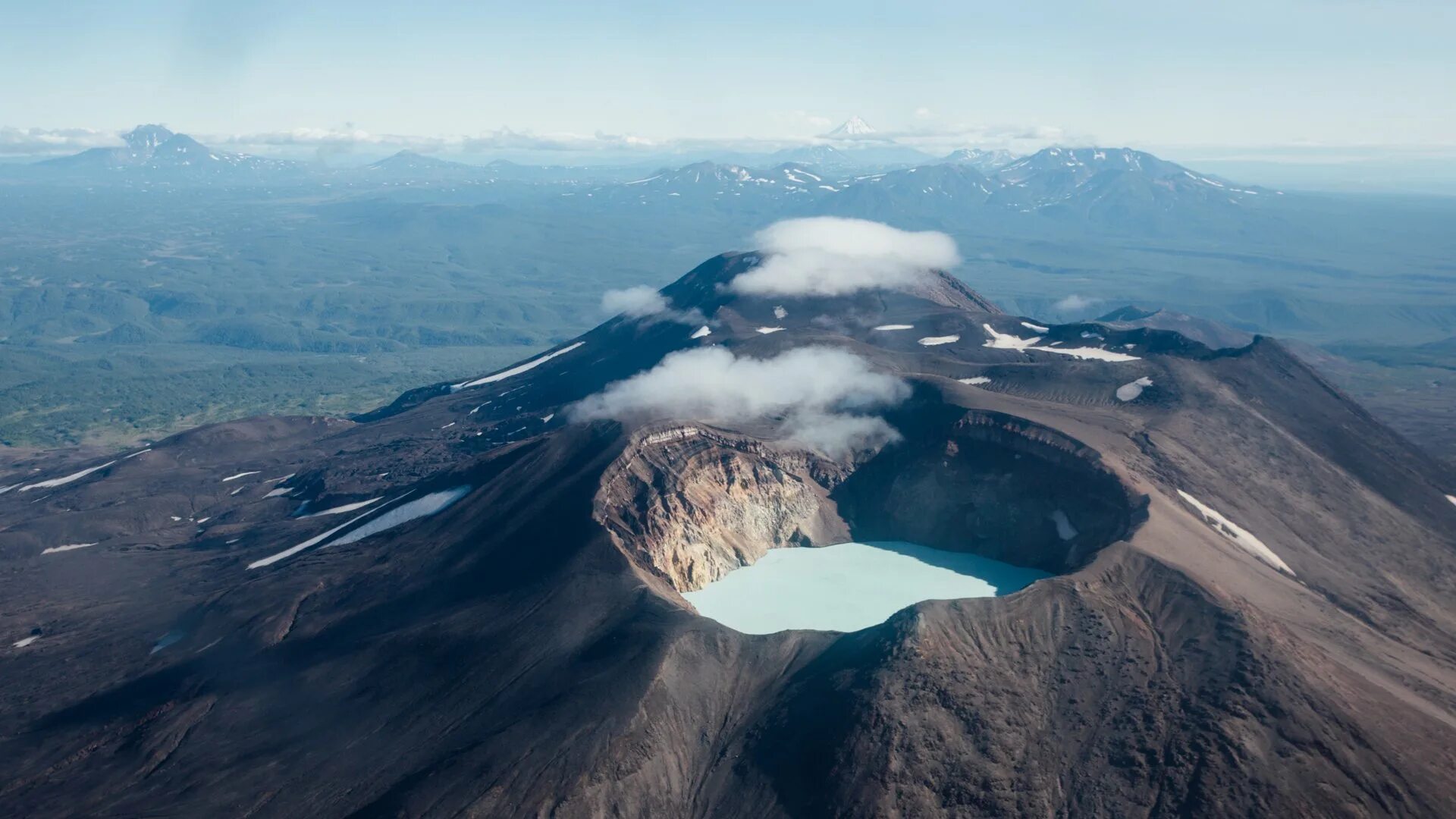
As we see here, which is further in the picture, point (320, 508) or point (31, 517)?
point (31, 517)

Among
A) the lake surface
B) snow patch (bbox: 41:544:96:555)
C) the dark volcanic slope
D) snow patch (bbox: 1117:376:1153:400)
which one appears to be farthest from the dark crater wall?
snow patch (bbox: 41:544:96:555)

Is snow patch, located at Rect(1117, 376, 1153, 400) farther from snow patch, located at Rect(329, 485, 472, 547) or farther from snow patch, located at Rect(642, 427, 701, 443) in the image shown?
snow patch, located at Rect(329, 485, 472, 547)

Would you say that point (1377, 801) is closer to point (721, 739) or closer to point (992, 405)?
point (721, 739)

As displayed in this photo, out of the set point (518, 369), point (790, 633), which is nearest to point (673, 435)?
point (790, 633)

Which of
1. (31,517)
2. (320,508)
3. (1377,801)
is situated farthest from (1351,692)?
(31,517)

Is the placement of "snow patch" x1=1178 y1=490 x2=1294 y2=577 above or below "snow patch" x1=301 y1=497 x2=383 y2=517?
above

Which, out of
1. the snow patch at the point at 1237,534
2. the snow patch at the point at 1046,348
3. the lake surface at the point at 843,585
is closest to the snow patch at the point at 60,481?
the lake surface at the point at 843,585
